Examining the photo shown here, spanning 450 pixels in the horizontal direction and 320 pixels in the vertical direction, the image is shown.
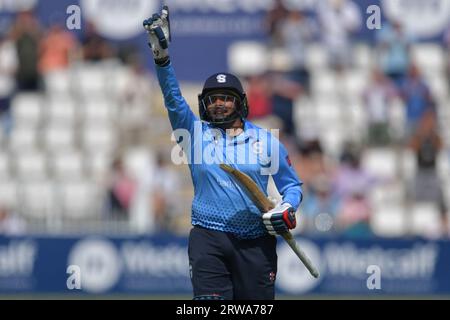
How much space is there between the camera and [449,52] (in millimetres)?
17828

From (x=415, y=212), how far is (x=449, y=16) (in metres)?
3.83

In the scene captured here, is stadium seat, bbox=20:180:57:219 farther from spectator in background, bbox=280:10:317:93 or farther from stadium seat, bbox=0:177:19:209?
spectator in background, bbox=280:10:317:93

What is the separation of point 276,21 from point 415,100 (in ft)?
8.30

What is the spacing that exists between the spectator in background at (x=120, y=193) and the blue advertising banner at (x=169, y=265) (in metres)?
0.84

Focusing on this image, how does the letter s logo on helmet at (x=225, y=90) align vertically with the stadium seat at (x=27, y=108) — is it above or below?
below

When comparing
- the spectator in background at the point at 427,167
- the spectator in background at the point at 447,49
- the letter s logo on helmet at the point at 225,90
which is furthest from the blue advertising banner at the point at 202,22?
the letter s logo on helmet at the point at 225,90

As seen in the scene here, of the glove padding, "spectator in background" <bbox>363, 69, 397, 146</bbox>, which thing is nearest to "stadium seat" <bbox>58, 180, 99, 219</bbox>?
"spectator in background" <bbox>363, 69, 397, 146</bbox>

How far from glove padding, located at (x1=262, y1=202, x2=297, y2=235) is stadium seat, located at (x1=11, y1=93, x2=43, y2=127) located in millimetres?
10537

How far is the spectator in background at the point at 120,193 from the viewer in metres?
14.7

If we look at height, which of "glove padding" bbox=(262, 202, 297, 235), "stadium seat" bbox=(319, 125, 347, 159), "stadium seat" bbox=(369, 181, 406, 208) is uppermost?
"stadium seat" bbox=(319, 125, 347, 159)

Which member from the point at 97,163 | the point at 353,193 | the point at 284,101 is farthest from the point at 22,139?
the point at 353,193

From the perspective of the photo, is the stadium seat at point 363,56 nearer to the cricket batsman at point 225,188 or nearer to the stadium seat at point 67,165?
the stadium seat at point 67,165

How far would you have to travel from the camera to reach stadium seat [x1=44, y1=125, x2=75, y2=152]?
673 inches
